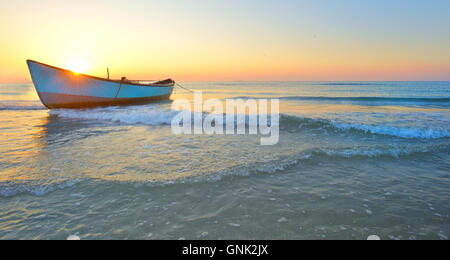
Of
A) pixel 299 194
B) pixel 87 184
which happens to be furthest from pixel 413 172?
pixel 87 184

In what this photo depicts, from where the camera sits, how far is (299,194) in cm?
332

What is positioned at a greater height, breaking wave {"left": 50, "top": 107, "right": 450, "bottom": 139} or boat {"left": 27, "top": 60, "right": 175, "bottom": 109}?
boat {"left": 27, "top": 60, "right": 175, "bottom": 109}

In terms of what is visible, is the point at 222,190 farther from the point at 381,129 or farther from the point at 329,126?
the point at 381,129

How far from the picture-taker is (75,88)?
1488 cm

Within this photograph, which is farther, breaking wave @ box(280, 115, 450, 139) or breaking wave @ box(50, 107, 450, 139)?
breaking wave @ box(50, 107, 450, 139)

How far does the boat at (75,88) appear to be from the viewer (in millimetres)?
13625

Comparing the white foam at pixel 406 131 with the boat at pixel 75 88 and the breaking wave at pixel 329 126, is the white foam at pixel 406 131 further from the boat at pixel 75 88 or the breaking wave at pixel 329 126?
the boat at pixel 75 88

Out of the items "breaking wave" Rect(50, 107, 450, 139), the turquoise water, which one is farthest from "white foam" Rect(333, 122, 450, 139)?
the turquoise water

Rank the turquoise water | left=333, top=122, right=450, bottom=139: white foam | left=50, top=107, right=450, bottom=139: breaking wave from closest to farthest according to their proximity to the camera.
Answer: the turquoise water → left=333, top=122, right=450, bottom=139: white foam → left=50, top=107, right=450, bottom=139: breaking wave

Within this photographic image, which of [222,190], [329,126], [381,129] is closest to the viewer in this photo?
[222,190]

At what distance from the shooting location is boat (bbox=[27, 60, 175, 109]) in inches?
536

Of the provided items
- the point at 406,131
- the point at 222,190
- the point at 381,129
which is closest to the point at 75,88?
the point at 222,190

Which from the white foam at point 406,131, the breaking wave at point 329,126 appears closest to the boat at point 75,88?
the breaking wave at point 329,126

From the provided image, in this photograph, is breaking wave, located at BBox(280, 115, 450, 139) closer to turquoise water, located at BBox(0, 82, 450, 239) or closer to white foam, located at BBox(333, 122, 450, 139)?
white foam, located at BBox(333, 122, 450, 139)
